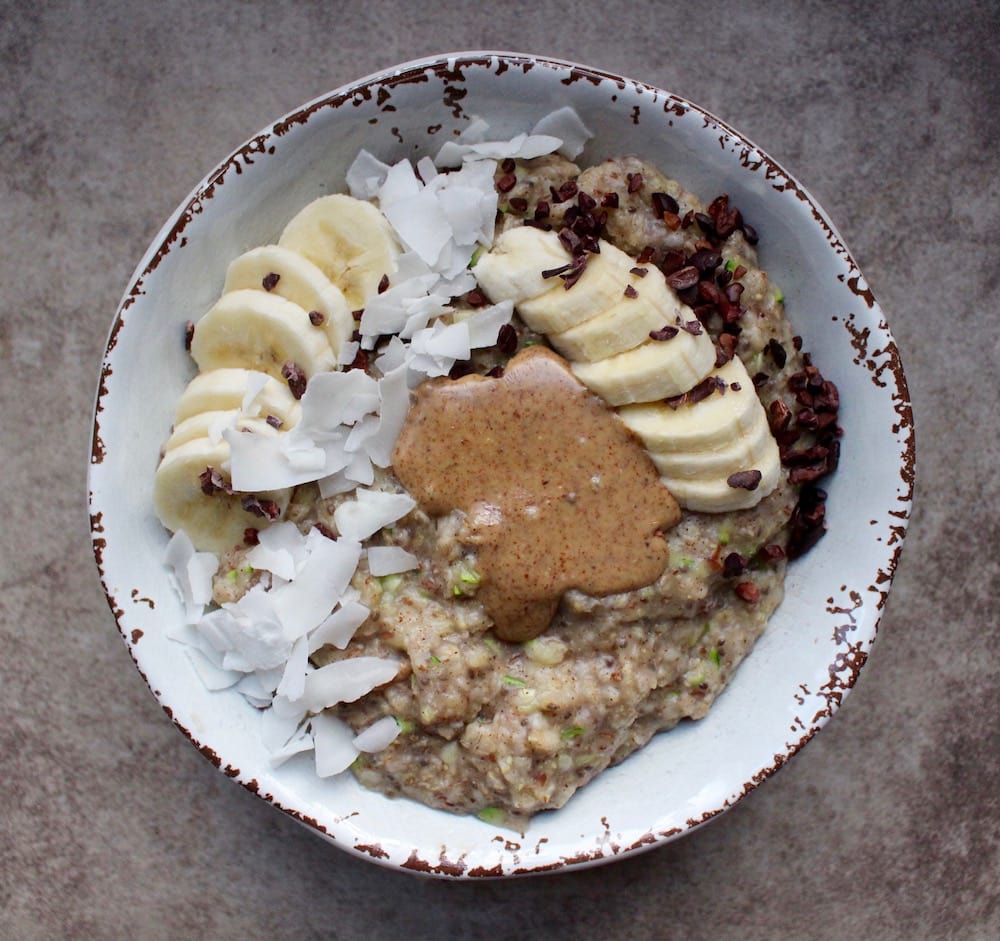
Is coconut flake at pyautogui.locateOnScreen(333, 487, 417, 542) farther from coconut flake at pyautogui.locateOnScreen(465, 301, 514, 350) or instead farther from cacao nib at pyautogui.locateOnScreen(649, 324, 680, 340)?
cacao nib at pyautogui.locateOnScreen(649, 324, 680, 340)

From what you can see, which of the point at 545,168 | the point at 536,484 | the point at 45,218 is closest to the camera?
the point at 536,484

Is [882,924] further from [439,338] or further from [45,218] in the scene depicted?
[45,218]

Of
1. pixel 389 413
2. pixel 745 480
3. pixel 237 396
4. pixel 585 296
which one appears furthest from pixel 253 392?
pixel 745 480

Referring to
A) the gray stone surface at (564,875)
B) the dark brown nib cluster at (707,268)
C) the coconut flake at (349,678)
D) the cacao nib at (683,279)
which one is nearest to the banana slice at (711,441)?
the dark brown nib cluster at (707,268)

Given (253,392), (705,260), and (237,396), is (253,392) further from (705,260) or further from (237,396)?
(705,260)

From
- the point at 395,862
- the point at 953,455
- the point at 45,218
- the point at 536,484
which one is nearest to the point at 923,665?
the point at 953,455

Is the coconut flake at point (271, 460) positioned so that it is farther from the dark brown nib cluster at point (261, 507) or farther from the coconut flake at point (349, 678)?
the coconut flake at point (349, 678)
